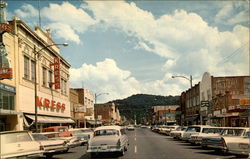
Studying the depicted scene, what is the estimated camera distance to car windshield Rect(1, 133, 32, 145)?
12688mm

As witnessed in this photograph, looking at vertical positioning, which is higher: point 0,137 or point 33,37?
point 33,37

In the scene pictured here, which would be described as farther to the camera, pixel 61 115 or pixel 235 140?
pixel 61 115

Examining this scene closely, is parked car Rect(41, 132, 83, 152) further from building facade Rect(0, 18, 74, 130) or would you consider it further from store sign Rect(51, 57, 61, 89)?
store sign Rect(51, 57, 61, 89)

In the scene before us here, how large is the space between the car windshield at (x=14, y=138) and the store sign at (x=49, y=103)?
24200mm

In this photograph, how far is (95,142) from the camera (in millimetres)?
16062

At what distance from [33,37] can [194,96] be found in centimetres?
3528

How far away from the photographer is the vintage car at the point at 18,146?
40.7 feet

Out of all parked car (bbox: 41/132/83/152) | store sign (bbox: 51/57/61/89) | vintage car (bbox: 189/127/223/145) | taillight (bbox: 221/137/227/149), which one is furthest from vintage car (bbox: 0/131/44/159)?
store sign (bbox: 51/57/61/89)

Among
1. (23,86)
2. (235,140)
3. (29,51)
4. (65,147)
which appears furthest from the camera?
(29,51)

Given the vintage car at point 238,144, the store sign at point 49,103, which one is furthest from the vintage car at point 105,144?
the store sign at point 49,103

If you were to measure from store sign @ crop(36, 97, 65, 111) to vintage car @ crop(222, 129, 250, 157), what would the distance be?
26062 mm

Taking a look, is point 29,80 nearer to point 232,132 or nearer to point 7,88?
point 7,88

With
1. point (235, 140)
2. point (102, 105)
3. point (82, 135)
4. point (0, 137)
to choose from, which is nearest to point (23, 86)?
point (82, 135)

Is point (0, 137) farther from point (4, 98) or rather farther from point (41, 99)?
point (41, 99)
